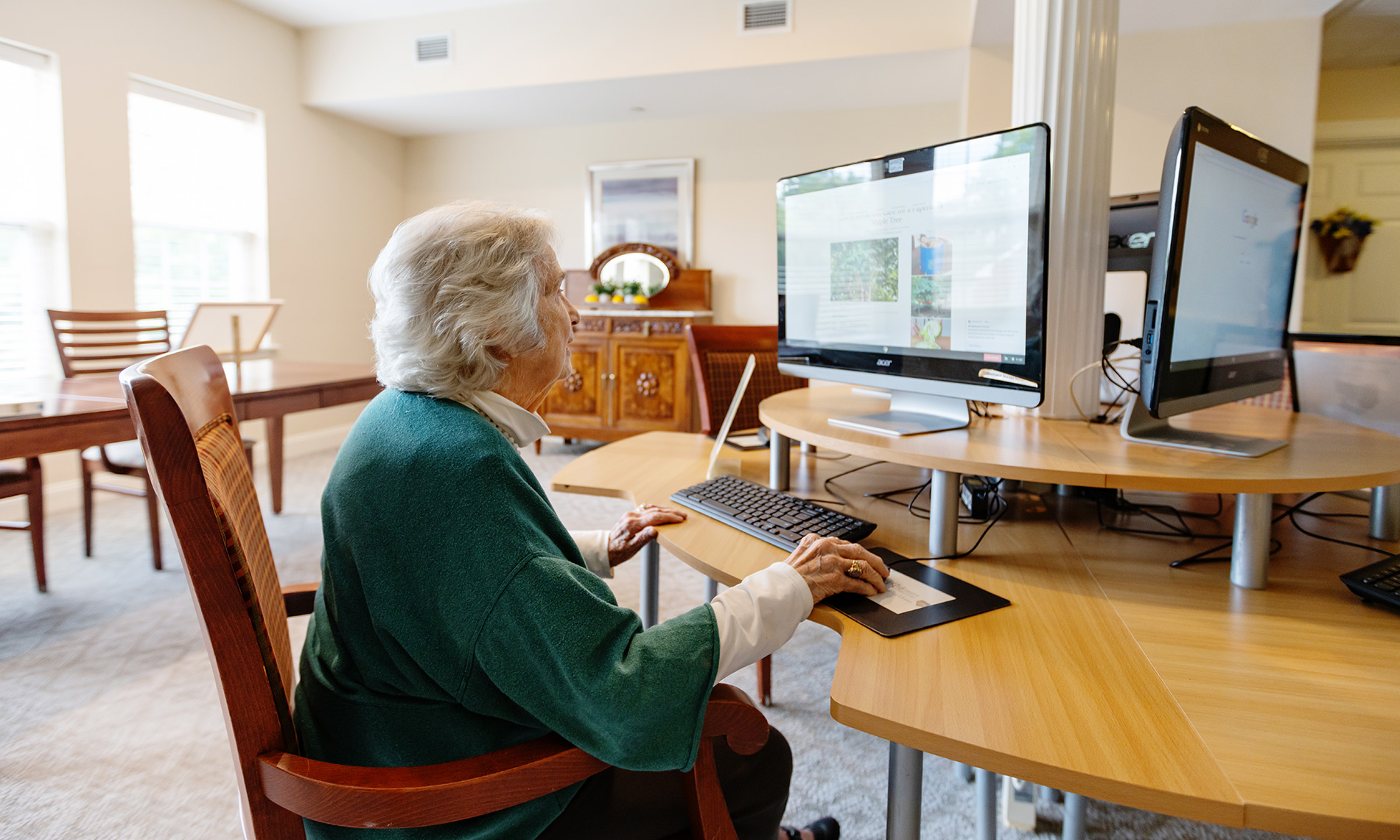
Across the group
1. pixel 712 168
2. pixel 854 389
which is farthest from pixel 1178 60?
pixel 854 389

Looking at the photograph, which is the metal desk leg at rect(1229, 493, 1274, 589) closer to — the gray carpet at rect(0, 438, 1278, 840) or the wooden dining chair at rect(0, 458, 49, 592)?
the gray carpet at rect(0, 438, 1278, 840)

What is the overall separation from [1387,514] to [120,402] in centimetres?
312

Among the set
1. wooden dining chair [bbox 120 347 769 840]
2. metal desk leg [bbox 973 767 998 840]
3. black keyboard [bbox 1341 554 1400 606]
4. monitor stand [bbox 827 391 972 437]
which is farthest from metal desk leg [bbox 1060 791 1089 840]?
wooden dining chair [bbox 120 347 769 840]

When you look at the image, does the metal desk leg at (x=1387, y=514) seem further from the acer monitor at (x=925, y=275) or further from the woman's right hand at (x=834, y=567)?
the woman's right hand at (x=834, y=567)

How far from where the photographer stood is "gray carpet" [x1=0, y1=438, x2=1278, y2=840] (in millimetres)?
1619

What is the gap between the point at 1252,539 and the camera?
3.53ft

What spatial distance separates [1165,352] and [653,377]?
403 cm

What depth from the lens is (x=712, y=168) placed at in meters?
5.47

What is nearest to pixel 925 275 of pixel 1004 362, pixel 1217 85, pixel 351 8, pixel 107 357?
pixel 1004 362

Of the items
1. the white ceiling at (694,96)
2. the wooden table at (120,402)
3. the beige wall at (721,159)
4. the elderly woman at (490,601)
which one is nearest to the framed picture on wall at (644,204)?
the beige wall at (721,159)

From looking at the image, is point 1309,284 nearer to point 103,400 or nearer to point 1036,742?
point 1036,742

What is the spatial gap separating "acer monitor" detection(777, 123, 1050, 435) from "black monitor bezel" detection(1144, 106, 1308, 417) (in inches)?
6.2

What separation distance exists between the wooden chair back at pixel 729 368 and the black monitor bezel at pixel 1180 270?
3.97 feet

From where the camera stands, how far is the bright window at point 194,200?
4.34m
